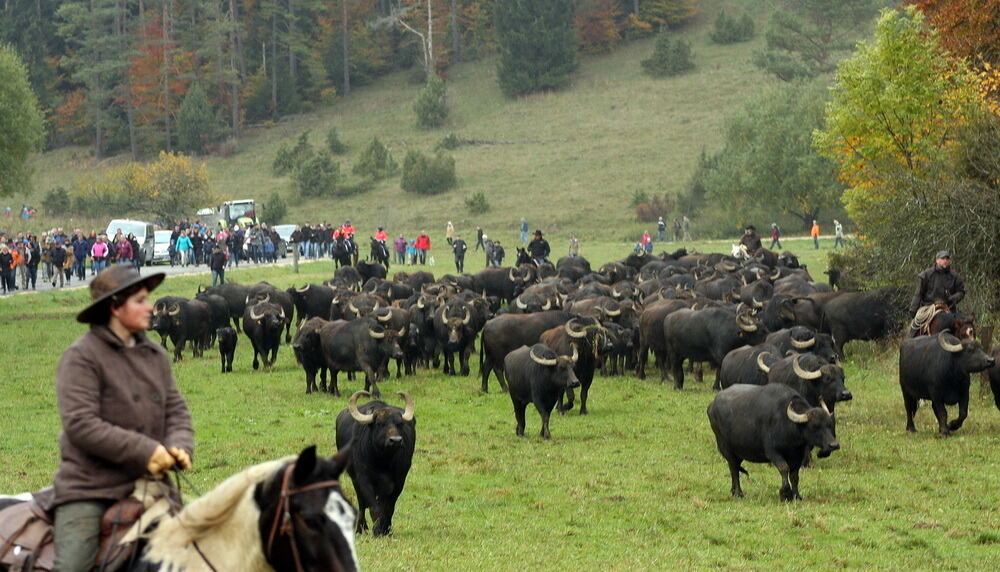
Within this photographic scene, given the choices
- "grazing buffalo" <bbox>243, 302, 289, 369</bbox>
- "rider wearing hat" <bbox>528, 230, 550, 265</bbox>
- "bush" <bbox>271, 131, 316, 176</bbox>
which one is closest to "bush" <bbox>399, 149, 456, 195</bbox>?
"bush" <bbox>271, 131, 316, 176</bbox>

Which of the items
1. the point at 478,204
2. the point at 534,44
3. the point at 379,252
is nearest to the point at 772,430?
the point at 379,252

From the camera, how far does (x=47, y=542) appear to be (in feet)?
21.2

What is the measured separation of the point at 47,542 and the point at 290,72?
112774 millimetres

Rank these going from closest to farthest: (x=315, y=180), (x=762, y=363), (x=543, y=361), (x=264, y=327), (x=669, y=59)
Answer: (x=762, y=363), (x=543, y=361), (x=264, y=327), (x=315, y=180), (x=669, y=59)

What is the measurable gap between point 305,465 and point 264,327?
24.0 metres

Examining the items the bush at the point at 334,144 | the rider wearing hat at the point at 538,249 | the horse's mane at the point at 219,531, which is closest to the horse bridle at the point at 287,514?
the horse's mane at the point at 219,531

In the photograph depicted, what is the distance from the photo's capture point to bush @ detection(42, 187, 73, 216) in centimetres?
9012

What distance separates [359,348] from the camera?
24.9 m

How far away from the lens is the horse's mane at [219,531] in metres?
5.84

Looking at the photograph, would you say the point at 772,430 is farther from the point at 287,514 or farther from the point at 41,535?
the point at 287,514

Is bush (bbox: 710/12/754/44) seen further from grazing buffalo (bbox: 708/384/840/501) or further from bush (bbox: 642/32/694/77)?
grazing buffalo (bbox: 708/384/840/501)

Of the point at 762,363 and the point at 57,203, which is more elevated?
the point at 57,203

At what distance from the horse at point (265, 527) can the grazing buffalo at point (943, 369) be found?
1488cm

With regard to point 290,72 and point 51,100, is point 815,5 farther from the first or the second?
point 51,100
